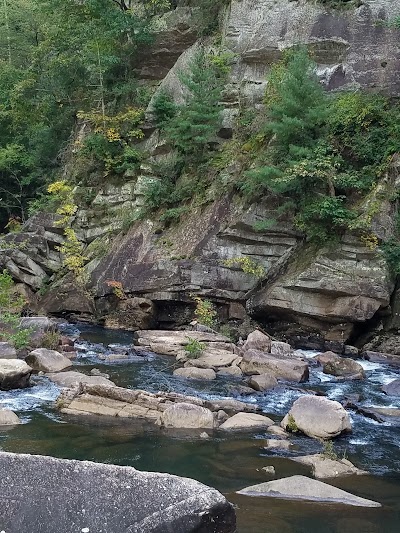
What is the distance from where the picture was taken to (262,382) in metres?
12.6

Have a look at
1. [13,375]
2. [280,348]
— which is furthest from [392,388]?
[13,375]

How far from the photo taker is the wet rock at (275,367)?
532 inches

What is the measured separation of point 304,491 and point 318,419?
2.72 meters

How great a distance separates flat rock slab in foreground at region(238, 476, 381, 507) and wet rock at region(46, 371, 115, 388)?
5357mm

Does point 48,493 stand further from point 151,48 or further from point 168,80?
point 151,48

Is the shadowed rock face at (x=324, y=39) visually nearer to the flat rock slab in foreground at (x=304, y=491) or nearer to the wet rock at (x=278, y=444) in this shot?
the wet rock at (x=278, y=444)

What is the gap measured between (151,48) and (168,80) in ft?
10.4

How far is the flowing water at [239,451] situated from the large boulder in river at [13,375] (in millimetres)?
233

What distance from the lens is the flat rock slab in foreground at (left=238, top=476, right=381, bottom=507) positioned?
21.6ft

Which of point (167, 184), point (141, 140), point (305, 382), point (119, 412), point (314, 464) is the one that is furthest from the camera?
point (141, 140)

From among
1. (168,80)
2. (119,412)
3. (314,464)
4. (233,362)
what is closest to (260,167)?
(233,362)

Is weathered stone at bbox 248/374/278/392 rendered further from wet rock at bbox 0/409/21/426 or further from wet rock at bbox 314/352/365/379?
wet rock at bbox 0/409/21/426

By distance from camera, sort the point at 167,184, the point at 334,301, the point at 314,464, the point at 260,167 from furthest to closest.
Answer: the point at 167,184 → the point at 260,167 → the point at 334,301 → the point at 314,464

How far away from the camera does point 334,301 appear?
17484 mm
